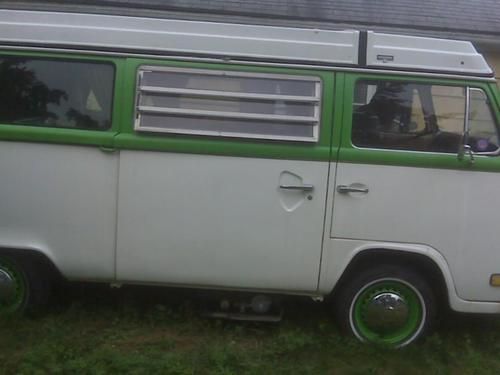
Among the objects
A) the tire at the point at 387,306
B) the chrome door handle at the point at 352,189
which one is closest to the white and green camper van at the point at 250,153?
the chrome door handle at the point at 352,189

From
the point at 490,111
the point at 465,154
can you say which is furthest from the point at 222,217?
the point at 490,111

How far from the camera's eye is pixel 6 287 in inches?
197

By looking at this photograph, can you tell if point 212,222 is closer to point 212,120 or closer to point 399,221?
point 212,120

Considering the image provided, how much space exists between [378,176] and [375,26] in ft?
19.5

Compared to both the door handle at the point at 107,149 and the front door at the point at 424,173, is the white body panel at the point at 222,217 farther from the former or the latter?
the front door at the point at 424,173

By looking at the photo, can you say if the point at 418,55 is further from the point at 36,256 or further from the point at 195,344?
the point at 36,256

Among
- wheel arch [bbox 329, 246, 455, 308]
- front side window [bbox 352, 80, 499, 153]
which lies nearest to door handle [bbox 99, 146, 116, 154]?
front side window [bbox 352, 80, 499, 153]

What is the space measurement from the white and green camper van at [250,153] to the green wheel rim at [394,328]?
0.84 ft

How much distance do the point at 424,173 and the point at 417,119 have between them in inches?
16.0

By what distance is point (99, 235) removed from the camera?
15.7 ft

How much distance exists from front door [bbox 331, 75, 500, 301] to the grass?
0.59 m

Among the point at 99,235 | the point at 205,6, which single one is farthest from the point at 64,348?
the point at 205,6

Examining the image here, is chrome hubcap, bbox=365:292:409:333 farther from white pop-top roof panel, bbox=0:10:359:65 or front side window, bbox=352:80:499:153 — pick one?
white pop-top roof panel, bbox=0:10:359:65

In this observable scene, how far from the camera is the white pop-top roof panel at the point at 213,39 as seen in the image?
470 cm
